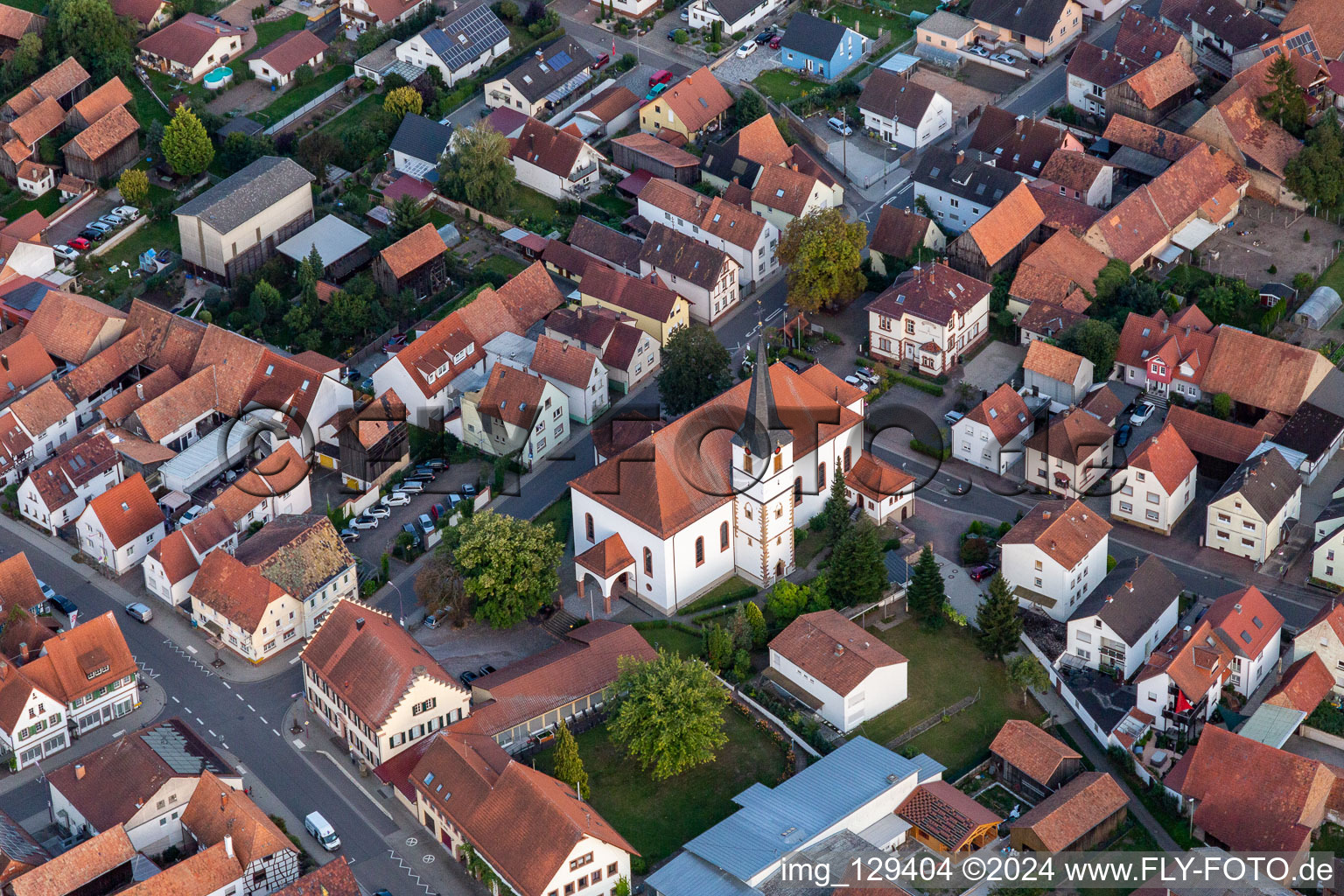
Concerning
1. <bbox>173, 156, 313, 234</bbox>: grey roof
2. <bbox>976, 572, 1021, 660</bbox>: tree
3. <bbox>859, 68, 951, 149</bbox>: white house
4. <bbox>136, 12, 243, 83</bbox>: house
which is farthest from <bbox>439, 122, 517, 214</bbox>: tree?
<bbox>976, 572, 1021, 660</bbox>: tree

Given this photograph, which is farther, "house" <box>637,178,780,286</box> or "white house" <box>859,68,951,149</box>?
"white house" <box>859,68,951,149</box>

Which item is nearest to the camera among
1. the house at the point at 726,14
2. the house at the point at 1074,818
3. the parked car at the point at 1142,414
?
the house at the point at 1074,818

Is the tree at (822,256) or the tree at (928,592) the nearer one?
the tree at (928,592)

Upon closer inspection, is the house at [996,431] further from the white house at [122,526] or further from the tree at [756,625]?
the white house at [122,526]

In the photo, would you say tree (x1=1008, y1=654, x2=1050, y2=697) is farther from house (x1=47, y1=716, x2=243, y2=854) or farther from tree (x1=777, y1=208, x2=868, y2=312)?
house (x1=47, y1=716, x2=243, y2=854)

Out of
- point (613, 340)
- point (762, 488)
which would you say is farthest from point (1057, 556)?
point (613, 340)

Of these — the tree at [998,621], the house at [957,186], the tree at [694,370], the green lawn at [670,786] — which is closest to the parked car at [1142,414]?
the tree at [998,621]
